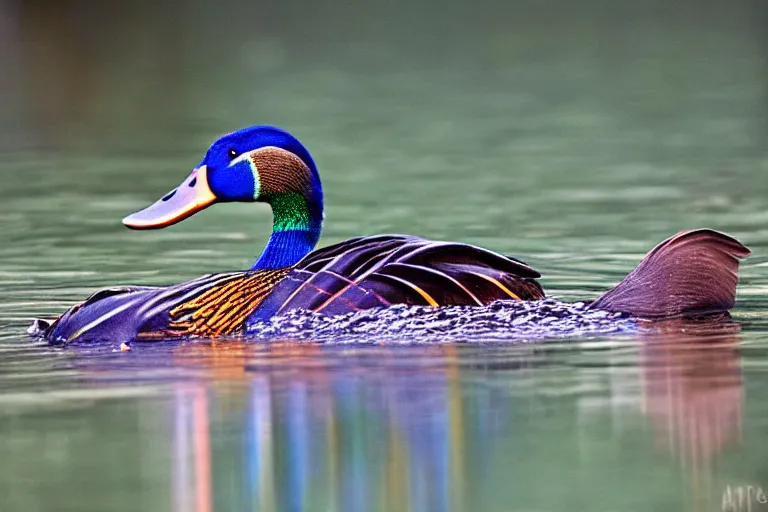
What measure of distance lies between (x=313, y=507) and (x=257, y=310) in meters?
3.42

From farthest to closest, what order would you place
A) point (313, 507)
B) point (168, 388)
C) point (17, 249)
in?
1. point (17, 249)
2. point (168, 388)
3. point (313, 507)

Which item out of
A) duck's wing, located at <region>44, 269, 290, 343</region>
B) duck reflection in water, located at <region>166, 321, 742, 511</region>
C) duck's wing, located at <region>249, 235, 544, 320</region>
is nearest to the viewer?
duck reflection in water, located at <region>166, 321, 742, 511</region>

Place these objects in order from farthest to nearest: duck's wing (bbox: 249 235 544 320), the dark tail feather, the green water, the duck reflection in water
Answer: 1. the dark tail feather
2. duck's wing (bbox: 249 235 544 320)
3. the green water
4. the duck reflection in water

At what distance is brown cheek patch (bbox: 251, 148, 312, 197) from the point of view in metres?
10.4

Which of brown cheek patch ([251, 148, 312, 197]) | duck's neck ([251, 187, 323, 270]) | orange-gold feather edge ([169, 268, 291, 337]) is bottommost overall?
orange-gold feather edge ([169, 268, 291, 337])

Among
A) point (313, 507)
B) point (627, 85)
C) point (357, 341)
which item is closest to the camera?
point (313, 507)

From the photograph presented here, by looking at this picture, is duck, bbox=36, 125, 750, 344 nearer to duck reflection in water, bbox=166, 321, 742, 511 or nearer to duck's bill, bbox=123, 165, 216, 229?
duck's bill, bbox=123, 165, 216, 229

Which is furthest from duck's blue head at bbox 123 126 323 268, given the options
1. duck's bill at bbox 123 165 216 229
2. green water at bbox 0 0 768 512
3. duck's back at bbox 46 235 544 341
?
green water at bbox 0 0 768 512

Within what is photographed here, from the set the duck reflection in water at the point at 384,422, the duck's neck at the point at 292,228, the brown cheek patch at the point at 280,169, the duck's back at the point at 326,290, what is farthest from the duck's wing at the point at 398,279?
the brown cheek patch at the point at 280,169

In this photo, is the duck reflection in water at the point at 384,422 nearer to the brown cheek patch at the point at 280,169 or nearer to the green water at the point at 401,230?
the green water at the point at 401,230

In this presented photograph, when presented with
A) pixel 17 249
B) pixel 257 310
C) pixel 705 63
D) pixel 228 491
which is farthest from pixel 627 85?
pixel 228 491

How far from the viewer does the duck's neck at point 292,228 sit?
34.4ft

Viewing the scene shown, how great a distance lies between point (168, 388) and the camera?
8.73 metres

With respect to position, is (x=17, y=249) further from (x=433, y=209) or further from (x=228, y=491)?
(x=228, y=491)
